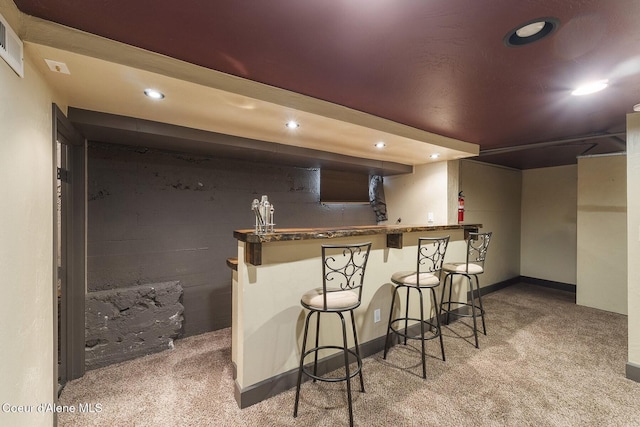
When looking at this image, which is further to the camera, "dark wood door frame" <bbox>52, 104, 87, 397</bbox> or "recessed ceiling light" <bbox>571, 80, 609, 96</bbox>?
"dark wood door frame" <bbox>52, 104, 87, 397</bbox>

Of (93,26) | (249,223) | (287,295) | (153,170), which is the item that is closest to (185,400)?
(287,295)

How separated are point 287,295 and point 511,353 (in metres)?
2.24

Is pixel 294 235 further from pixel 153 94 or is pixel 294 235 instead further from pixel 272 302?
pixel 153 94

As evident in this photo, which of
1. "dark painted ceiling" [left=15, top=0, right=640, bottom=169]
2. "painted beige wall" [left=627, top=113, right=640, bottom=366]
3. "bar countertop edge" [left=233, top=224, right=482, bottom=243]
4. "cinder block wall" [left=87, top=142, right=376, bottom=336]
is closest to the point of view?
"dark painted ceiling" [left=15, top=0, right=640, bottom=169]

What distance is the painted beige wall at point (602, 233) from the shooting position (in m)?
3.75

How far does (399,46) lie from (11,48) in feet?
5.41

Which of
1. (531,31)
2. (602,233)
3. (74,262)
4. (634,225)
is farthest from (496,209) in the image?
(74,262)

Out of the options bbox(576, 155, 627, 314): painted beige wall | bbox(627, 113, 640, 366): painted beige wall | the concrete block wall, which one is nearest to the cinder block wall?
the concrete block wall

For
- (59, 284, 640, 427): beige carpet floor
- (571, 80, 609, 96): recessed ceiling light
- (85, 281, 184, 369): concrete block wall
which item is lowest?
(59, 284, 640, 427): beige carpet floor

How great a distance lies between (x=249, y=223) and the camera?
10.8ft

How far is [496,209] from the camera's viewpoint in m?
4.81

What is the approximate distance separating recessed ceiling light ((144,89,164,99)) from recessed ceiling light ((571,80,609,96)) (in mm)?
→ 2757

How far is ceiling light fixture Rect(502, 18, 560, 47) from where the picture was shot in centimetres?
123

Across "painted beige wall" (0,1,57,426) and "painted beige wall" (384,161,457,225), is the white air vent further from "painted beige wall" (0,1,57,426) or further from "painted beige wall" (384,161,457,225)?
"painted beige wall" (384,161,457,225)
